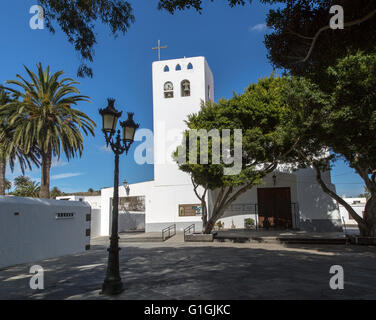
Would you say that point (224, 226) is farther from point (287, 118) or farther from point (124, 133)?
point (124, 133)

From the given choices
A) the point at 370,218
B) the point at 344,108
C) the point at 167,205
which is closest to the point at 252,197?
the point at 167,205

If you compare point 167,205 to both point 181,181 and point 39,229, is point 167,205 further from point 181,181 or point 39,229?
point 39,229

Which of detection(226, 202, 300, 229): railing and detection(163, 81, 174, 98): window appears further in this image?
detection(163, 81, 174, 98): window

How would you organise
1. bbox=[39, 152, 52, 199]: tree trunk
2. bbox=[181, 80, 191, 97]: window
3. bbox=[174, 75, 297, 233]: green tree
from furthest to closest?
bbox=[181, 80, 191, 97]: window, bbox=[39, 152, 52, 199]: tree trunk, bbox=[174, 75, 297, 233]: green tree

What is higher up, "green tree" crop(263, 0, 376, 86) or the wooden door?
"green tree" crop(263, 0, 376, 86)

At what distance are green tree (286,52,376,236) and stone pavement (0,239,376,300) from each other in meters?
4.33

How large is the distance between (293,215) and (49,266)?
18.3m

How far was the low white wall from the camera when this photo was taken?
10.1 m

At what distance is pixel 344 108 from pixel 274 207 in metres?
15.3

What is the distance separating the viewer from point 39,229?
11578 mm

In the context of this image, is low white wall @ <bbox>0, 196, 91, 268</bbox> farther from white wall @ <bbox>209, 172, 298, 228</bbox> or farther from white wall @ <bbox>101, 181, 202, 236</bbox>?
white wall @ <bbox>209, 172, 298, 228</bbox>

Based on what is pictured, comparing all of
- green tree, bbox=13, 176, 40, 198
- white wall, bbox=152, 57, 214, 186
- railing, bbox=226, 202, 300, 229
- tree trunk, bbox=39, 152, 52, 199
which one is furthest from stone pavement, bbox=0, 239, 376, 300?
green tree, bbox=13, 176, 40, 198

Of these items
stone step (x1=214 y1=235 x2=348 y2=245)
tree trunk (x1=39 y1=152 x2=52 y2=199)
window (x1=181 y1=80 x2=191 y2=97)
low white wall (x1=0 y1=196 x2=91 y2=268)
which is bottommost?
stone step (x1=214 y1=235 x2=348 y2=245)
